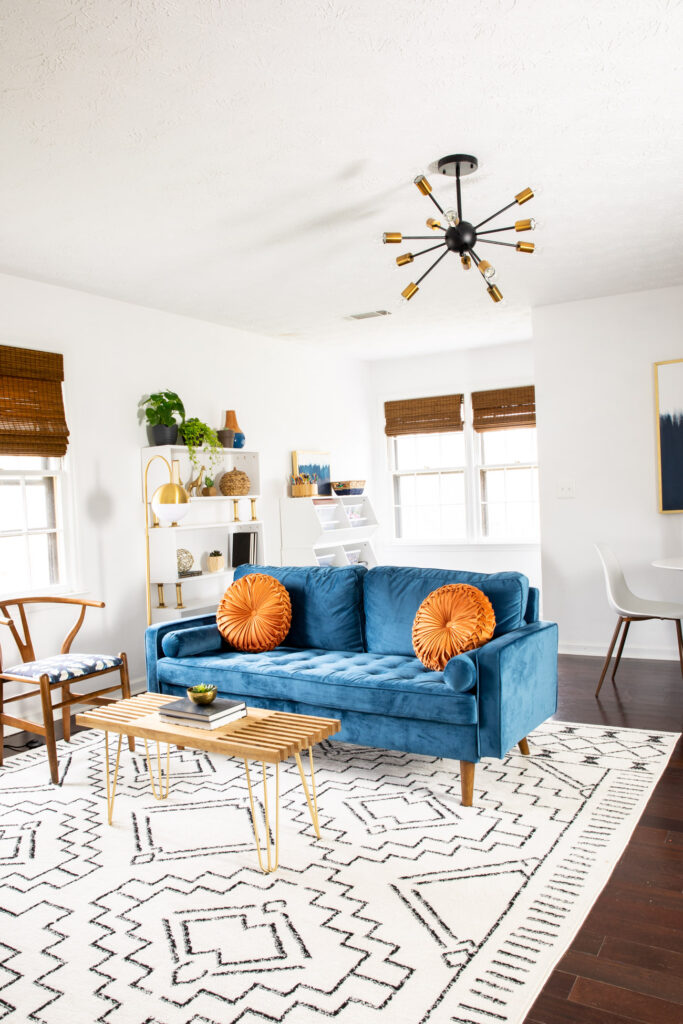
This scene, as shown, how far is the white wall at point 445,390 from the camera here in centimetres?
755

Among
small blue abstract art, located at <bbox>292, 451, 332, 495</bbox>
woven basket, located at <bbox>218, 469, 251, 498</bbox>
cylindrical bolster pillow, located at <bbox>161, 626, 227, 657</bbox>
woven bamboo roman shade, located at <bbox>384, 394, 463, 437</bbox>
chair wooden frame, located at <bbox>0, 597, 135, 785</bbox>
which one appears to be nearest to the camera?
chair wooden frame, located at <bbox>0, 597, 135, 785</bbox>

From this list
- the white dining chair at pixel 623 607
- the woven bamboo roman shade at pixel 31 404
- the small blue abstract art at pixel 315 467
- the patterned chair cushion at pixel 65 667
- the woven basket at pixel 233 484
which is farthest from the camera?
the small blue abstract art at pixel 315 467

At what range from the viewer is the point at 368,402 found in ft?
27.1

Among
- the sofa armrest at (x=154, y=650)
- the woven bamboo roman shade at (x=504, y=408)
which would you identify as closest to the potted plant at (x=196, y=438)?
the sofa armrest at (x=154, y=650)

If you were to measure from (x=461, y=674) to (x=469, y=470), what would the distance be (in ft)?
16.3

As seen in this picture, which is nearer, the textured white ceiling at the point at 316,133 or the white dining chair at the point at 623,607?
the textured white ceiling at the point at 316,133

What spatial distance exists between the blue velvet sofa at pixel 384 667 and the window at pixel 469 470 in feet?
12.3

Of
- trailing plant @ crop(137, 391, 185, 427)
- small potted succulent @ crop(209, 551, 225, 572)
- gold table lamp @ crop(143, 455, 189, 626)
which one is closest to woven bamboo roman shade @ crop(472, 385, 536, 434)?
small potted succulent @ crop(209, 551, 225, 572)

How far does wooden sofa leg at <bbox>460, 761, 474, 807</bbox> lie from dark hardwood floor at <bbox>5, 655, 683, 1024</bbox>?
2.06 ft

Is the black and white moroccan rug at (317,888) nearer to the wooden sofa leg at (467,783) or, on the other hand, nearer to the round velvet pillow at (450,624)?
the wooden sofa leg at (467,783)

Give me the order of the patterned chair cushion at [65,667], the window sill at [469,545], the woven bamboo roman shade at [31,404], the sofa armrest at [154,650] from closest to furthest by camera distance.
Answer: the patterned chair cushion at [65,667], the sofa armrest at [154,650], the woven bamboo roman shade at [31,404], the window sill at [469,545]

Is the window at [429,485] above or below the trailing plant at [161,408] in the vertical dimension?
below

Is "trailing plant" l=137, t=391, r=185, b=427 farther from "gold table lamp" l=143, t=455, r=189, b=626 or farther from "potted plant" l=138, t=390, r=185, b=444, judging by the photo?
"gold table lamp" l=143, t=455, r=189, b=626

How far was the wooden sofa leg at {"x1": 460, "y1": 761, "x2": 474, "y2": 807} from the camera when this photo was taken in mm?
3096
